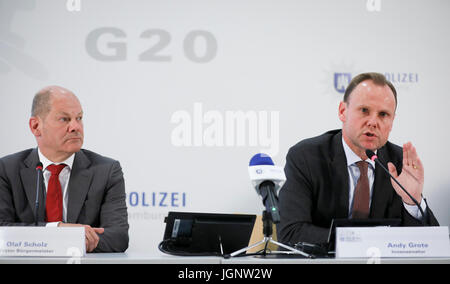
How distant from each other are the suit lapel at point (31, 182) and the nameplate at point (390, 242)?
5.67 feet

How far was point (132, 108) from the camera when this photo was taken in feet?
12.5

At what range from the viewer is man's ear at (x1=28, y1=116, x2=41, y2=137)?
3.58m

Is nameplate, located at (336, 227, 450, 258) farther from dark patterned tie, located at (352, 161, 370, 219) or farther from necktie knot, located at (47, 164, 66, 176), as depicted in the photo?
necktie knot, located at (47, 164, 66, 176)

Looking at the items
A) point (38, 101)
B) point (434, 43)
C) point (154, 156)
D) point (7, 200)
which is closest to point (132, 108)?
point (154, 156)

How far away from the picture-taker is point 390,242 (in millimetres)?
2229

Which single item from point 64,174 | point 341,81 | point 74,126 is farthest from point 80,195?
point 341,81

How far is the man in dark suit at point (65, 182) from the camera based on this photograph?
319 centimetres

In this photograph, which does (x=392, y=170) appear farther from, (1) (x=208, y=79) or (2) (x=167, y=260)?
(2) (x=167, y=260)

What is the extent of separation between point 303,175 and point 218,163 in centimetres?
72

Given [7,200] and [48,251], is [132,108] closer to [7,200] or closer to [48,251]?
[7,200]

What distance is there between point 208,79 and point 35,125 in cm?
116

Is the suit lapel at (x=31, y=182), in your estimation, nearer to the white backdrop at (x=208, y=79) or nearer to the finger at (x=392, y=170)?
the white backdrop at (x=208, y=79)

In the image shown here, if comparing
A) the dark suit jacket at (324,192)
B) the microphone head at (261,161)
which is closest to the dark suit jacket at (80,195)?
the dark suit jacket at (324,192)
